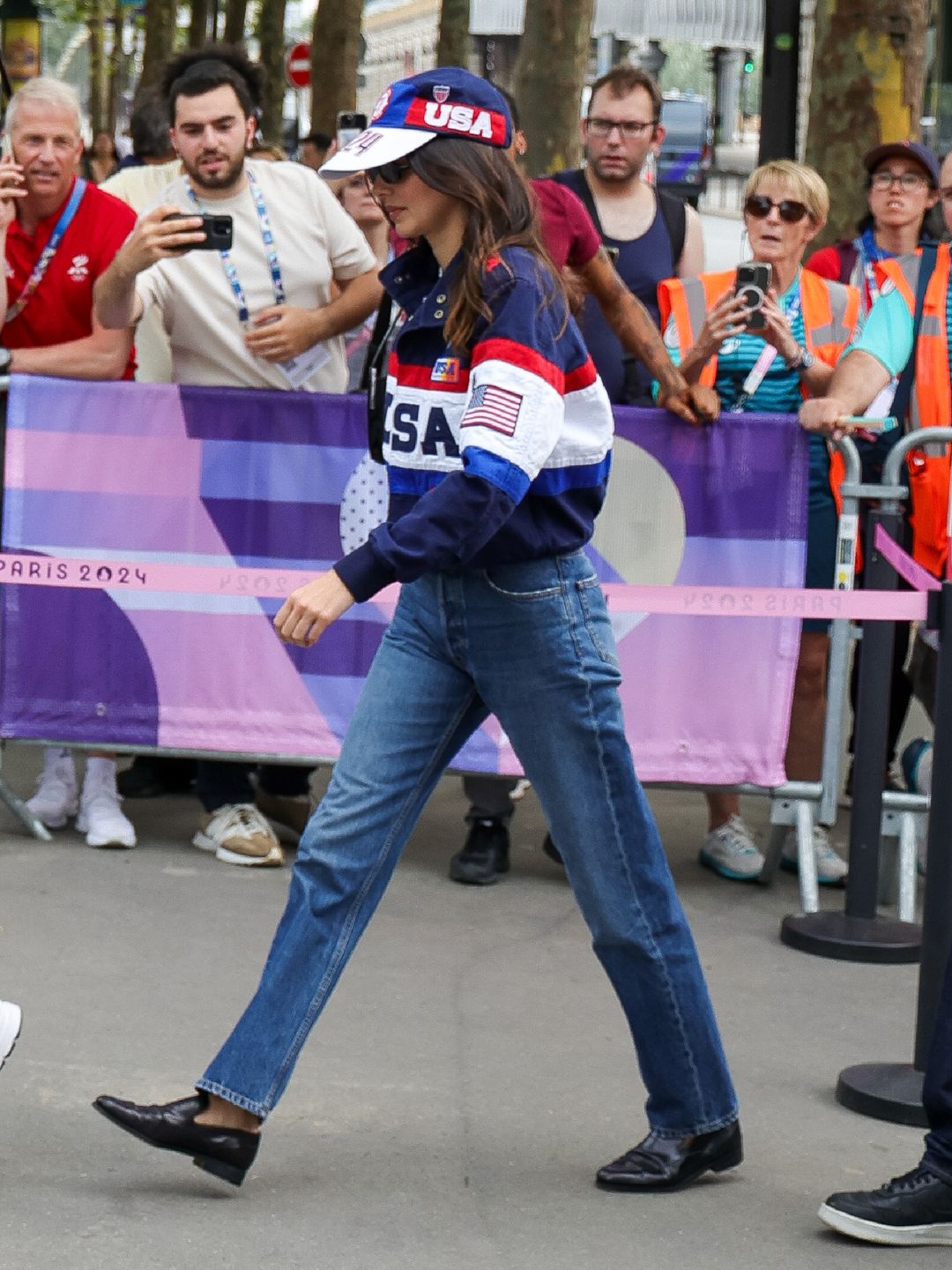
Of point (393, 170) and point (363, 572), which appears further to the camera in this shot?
point (393, 170)

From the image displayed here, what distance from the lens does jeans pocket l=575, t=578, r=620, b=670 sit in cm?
403

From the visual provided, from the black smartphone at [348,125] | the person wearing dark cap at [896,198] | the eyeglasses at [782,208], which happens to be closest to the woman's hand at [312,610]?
the eyeglasses at [782,208]

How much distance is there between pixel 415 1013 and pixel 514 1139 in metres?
0.85

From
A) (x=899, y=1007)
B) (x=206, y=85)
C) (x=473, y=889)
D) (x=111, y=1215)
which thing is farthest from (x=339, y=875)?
(x=206, y=85)

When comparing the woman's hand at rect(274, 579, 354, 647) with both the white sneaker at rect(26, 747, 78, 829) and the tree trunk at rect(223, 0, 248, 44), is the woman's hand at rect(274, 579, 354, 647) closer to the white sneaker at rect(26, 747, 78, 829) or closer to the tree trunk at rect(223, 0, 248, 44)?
the white sneaker at rect(26, 747, 78, 829)

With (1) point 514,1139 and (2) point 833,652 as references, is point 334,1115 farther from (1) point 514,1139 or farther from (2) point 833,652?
(2) point 833,652

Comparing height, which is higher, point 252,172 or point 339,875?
point 252,172

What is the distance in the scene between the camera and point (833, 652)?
6.44 metres

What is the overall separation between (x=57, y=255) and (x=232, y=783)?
1.72 metres

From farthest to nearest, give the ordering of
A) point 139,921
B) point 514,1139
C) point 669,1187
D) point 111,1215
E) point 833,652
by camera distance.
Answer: point 833,652 < point 139,921 < point 514,1139 < point 669,1187 < point 111,1215

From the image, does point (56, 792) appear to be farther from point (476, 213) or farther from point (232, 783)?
point (476, 213)

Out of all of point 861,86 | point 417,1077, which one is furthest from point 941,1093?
point 861,86

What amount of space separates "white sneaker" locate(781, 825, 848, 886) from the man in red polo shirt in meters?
2.06

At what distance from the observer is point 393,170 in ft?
12.5
